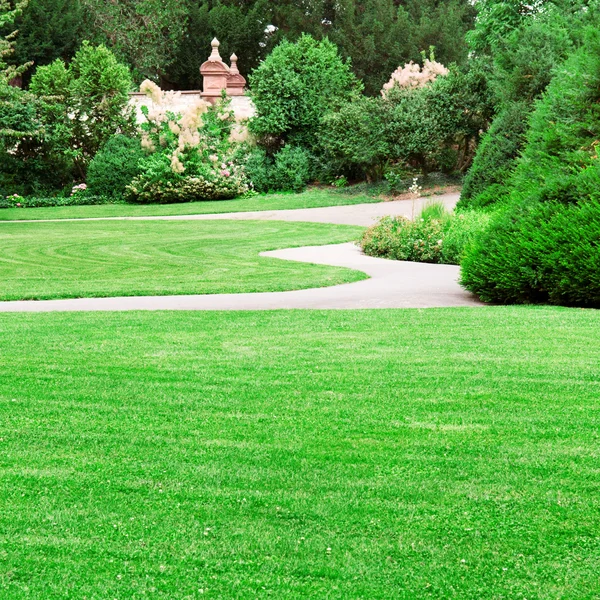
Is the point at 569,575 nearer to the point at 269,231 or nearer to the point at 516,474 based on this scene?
the point at 516,474

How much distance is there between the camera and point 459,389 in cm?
550

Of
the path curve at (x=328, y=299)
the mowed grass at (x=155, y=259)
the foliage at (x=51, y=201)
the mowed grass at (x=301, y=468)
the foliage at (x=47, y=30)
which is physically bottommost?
the mowed grass at (x=301, y=468)

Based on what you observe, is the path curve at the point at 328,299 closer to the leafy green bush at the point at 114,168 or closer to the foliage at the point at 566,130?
the foliage at the point at 566,130

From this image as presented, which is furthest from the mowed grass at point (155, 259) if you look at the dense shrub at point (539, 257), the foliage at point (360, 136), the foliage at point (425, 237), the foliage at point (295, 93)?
the foliage at point (295, 93)

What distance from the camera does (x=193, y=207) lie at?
937 inches

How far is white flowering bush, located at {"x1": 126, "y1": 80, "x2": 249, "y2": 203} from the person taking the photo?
25391 millimetres

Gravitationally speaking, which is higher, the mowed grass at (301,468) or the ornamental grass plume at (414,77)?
the ornamental grass plume at (414,77)

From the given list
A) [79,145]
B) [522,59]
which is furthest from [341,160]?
[522,59]

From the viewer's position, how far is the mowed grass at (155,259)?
35.8 feet

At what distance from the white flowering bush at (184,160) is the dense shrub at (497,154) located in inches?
426

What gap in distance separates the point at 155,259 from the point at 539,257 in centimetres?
677

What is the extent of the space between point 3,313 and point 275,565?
649 centimetres

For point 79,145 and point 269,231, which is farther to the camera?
point 79,145

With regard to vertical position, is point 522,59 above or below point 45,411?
above
